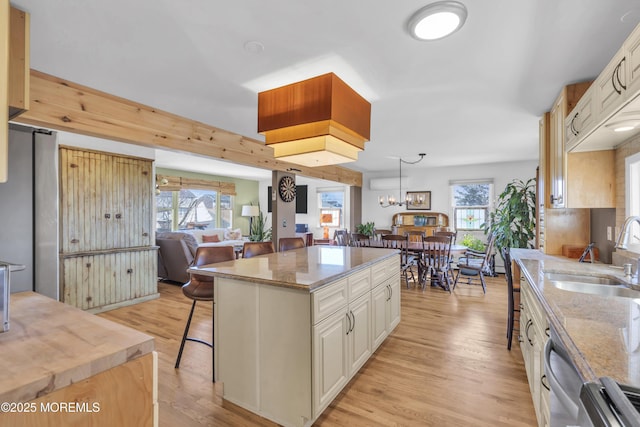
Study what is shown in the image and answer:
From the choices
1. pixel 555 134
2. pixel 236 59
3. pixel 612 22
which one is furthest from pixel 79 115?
pixel 555 134

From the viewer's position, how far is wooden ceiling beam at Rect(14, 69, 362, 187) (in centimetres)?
228

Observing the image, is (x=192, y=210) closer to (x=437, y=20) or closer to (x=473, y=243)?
(x=473, y=243)

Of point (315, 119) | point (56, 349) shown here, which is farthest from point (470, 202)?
point (56, 349)

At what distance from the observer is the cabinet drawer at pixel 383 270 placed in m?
2.55

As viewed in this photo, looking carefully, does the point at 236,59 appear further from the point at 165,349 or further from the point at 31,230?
the point at 165,349

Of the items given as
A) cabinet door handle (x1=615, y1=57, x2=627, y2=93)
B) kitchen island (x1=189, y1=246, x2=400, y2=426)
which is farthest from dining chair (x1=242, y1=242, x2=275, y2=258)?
cabinet door handle (x1=615, y1=57, x2=627, y2=93)

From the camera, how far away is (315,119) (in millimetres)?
2061

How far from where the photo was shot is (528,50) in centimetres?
196

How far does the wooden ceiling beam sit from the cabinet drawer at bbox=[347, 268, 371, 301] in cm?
238

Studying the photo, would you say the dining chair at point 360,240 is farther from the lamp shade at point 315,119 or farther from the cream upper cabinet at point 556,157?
the lamp shade at point 315,119

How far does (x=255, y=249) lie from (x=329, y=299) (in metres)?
1.48

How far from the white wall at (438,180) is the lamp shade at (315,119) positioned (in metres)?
5.03

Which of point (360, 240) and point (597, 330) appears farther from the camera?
point (360, 240)

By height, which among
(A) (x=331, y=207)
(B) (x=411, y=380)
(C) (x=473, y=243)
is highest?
(A) (x=331, y=207)
